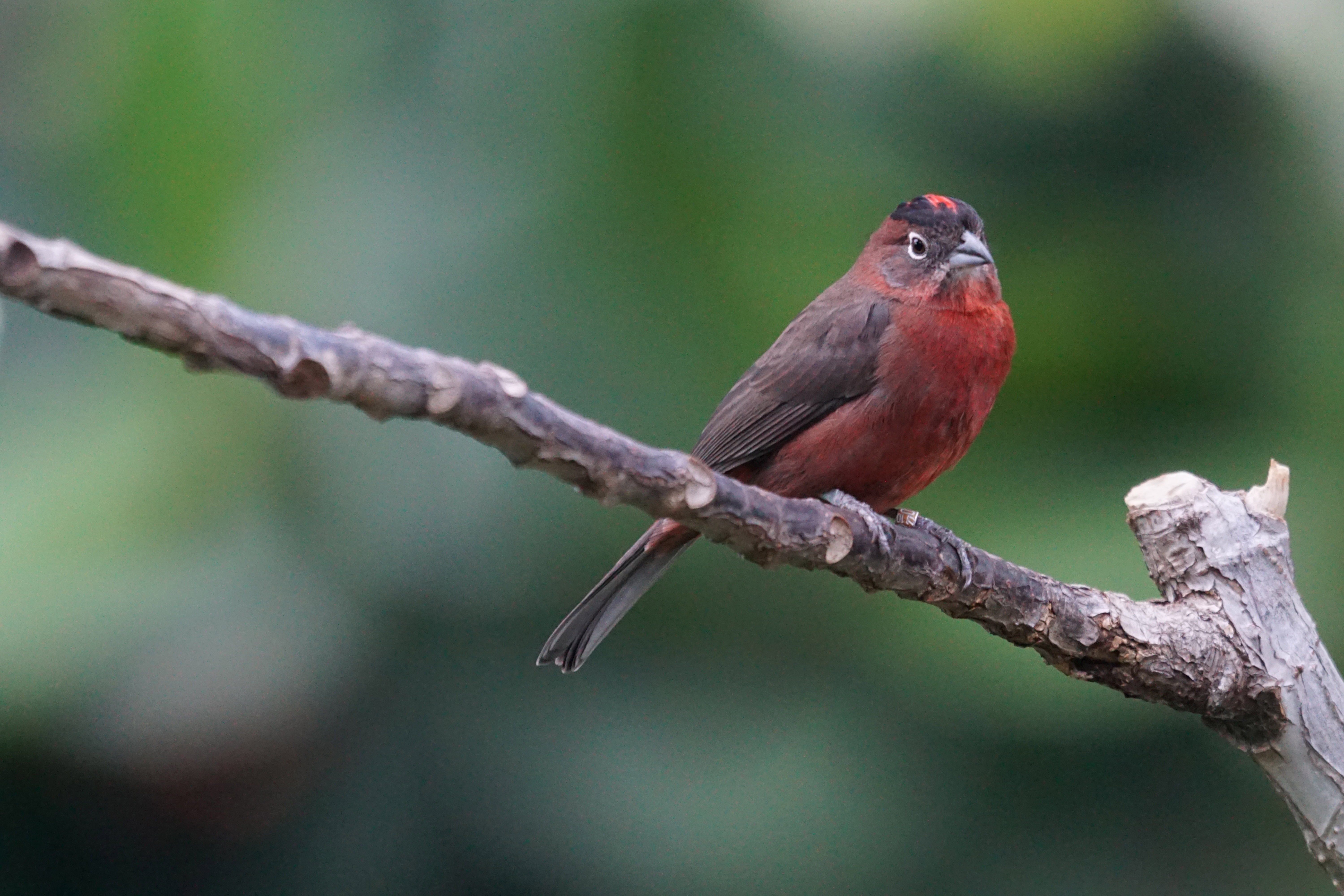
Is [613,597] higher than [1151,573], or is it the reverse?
[1151,573]

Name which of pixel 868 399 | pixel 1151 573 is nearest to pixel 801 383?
pixel 868 399

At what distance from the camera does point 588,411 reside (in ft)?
15.8

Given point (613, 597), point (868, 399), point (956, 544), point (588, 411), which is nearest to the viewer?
point (956, 544)

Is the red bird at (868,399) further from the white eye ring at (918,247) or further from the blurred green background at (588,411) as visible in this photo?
the blurred green background at (588,411)

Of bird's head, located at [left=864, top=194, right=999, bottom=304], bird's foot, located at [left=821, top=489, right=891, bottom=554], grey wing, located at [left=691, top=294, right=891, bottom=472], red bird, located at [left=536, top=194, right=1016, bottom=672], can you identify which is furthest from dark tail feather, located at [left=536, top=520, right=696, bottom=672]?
bird's head, located at [left=864, top=194, right=999, bottom=304]

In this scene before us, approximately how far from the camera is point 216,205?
15.3 feet

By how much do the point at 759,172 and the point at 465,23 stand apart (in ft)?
4.20

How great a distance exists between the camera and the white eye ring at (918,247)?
4066 millimetres

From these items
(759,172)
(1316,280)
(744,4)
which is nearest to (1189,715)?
(1316,280)

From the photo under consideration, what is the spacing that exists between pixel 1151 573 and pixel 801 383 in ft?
3.57

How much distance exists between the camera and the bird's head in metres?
3.92

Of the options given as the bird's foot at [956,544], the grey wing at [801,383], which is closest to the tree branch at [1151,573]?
the bird's foot at [956,544]

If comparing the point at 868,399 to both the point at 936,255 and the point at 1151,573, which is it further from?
the point at 1151,573

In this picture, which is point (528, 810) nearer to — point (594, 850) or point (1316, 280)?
point (594, 850)
